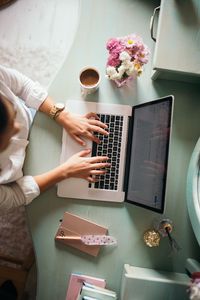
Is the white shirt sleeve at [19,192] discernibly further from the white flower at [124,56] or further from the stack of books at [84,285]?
the white flower at [124,56]

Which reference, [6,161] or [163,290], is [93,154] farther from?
[163,290]

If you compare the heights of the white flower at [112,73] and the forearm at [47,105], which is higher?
the white flower at [112,73]

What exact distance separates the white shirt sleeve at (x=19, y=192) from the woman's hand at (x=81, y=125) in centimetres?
24

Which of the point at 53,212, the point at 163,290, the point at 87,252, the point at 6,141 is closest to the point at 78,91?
the point at 6,141

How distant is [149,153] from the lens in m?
1.21

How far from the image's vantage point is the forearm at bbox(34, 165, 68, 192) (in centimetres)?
127

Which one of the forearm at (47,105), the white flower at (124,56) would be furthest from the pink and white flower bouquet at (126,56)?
the forearm at (47,105)

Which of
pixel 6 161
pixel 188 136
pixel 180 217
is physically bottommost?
pixel 180 217

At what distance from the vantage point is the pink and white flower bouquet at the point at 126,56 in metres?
1.25

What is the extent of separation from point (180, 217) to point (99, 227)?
1.04 feet

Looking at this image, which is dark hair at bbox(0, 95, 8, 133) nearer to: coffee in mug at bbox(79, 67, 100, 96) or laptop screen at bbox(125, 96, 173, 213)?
coffee in mug at bbox(79, 67, 100, 96)

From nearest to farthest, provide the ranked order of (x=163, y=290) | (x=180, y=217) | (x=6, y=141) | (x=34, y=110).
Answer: (x=6, y=141) → (x=163, y=290) → (x=180, y=217) → (x=34, y=110)

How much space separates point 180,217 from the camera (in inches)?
51.6

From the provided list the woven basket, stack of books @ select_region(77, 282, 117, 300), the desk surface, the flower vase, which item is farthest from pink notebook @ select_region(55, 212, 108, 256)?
the woven basket
